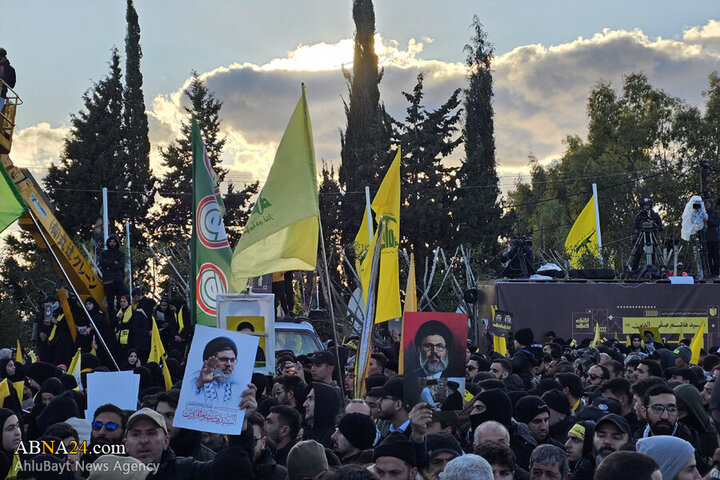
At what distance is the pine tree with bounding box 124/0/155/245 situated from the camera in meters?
50.6

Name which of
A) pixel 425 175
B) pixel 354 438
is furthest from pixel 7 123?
pixel 425 175

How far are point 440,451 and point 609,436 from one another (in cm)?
113

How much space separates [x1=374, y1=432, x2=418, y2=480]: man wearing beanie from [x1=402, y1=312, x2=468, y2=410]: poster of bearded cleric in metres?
1.81

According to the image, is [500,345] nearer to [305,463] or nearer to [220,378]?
[220,378]

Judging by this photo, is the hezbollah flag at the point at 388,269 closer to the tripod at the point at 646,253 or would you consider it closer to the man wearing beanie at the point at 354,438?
the man wearing beanie at the point at 354,438

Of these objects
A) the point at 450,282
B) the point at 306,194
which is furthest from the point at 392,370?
the point at 450,282

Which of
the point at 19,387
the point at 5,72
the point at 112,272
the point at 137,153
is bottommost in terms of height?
the point at 19,387

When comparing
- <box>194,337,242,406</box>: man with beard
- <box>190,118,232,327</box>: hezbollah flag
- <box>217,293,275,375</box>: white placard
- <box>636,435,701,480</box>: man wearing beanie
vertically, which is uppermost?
<box>190,118,232,327</box>: hezbollah flag

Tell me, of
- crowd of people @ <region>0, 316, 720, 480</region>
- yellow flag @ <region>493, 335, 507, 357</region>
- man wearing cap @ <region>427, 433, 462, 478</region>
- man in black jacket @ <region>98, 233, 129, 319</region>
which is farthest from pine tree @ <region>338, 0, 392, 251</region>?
man wearing cap @ <region>427, 433, 462, 478</region>

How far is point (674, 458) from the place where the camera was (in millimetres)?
4879

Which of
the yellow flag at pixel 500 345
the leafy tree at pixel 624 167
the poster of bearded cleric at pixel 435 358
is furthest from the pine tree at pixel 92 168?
the poster of bearded cleric at pixel 435 358

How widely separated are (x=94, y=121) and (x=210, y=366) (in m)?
47.1

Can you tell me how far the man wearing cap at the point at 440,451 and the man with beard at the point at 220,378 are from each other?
4.12 feet

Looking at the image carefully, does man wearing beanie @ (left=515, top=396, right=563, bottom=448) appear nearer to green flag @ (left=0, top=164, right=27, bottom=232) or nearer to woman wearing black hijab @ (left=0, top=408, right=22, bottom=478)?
woman wearing black hijab @ (left=0, top=408, right=22, bottom=478)
